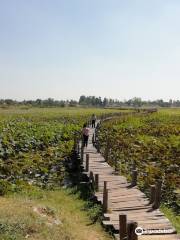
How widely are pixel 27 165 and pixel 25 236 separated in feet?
42.2

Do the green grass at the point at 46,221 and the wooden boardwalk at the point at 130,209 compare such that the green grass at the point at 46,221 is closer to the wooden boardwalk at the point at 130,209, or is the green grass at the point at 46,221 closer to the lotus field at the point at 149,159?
the wooden boardwalk at the point at 130,209

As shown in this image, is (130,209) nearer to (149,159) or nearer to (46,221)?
(46,221)

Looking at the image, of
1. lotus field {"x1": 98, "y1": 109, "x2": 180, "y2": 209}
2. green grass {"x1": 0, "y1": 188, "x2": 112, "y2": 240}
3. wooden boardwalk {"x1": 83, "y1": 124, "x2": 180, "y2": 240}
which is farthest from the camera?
lotus field {"x1": 98, "y1": 109, "x2": 180, "y2": 209}

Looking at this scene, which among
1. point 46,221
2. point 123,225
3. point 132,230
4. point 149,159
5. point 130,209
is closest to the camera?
point 132,230

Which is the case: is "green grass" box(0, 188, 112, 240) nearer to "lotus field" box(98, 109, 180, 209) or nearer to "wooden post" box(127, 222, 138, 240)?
"wooden post" box(127, 222, 138, 240)

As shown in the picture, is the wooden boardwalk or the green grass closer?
the green grass

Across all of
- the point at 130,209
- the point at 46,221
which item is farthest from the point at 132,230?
the point at 130,209

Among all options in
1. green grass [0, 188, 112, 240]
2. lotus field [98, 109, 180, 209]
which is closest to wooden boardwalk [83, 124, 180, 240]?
green grass [0, 188, 112, 240]

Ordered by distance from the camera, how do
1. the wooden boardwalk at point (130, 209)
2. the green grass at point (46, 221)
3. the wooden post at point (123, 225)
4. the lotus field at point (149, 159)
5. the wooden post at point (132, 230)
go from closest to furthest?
the wooden post at point (132, 230) < the wooden post at point (123, 225) < the green grass at point (46, 221) < the wooden boardwalk at point (130, 209) < the lotus field at point (149, 159)

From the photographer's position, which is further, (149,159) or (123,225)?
(149,159)

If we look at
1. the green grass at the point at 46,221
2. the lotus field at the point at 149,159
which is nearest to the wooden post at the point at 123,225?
the green grass at the point at 46,221

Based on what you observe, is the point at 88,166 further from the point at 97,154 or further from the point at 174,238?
the point at 174,238

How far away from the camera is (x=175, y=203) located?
51.3ft

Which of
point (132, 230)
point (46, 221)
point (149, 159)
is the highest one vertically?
point (132, 230)
